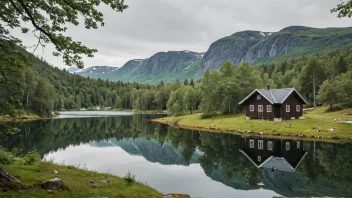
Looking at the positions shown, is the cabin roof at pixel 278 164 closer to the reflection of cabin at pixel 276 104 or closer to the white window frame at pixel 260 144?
the white window frame at pixel 260 144

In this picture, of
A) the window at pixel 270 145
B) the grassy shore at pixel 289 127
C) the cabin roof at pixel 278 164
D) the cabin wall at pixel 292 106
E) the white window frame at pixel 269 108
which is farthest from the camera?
the white window frame at pixel 269 108

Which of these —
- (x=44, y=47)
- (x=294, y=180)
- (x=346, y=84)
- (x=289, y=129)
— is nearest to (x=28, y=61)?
(x=44, y=47)

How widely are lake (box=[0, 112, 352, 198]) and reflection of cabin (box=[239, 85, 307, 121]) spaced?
1602cm

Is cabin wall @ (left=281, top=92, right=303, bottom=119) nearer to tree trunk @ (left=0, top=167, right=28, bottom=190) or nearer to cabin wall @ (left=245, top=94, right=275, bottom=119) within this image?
cabin wall @ (left=245, top=94, right=275, bottom=119)

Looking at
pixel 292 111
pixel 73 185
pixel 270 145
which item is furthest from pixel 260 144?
pixel 73 185

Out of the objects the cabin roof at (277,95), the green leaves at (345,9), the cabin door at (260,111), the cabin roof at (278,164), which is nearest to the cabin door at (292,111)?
the cabin roof at (277,95)

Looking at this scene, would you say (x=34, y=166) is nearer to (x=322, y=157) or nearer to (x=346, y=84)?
(x=322, y=157)

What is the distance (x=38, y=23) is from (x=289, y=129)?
5199 cm

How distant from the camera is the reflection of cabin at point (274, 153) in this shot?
31248 mm

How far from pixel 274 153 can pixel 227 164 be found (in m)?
8.70

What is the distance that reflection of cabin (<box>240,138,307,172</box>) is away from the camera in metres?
31.2

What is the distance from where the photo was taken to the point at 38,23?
12.7 m

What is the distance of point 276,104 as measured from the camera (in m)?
64.3

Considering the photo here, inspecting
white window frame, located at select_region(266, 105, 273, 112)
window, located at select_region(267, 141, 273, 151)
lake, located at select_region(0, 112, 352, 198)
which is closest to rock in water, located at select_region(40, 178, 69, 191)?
lake, located at select_region(0, 112, 352, 198)
